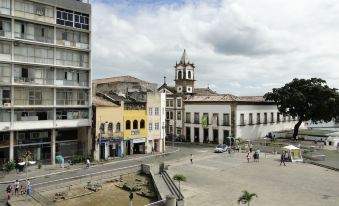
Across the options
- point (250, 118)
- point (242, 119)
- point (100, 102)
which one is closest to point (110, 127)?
point (100, 102)

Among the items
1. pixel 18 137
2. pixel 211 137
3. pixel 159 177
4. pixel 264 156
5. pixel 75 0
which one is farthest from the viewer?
pixel 211 137

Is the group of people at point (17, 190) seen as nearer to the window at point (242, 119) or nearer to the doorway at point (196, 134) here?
the doorway at point (196, 134)

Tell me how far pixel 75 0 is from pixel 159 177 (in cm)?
2694

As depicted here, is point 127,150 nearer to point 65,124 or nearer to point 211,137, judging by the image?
point 65,124

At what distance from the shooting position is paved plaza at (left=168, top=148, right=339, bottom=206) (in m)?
30.8

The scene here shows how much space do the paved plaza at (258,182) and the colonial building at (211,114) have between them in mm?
18774

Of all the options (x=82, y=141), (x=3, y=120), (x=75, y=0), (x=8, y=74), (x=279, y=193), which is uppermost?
(x=75, y=0)

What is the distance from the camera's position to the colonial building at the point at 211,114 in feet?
230

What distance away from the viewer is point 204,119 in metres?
72.9

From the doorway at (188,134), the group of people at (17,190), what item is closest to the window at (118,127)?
the group of people at (17,190)

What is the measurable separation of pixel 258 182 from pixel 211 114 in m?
A: 35.8

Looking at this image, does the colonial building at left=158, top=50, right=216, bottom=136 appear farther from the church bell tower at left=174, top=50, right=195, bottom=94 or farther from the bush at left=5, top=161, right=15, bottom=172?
the bush at left=5, top=161, right=15, bottom=172

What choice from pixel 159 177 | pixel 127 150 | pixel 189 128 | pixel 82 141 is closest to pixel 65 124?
pixel 82 141

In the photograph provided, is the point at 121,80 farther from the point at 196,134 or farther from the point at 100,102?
the point at 196,134
